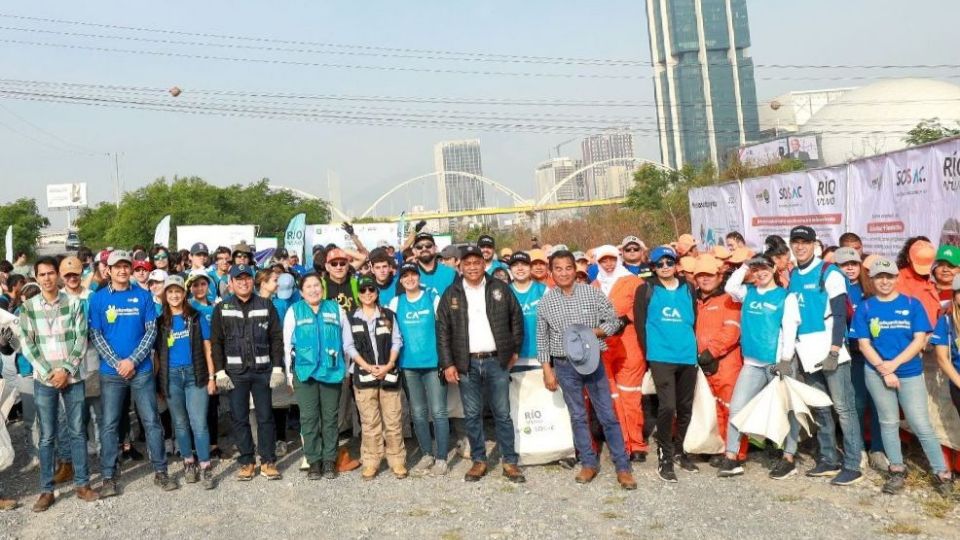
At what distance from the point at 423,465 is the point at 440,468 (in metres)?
0.17

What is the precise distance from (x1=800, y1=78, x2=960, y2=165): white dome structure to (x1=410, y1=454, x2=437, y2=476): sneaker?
2789 inches

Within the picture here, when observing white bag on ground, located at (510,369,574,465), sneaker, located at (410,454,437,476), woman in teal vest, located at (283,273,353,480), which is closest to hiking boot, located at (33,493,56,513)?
woman in teal vest, located at (283,273,353,480)

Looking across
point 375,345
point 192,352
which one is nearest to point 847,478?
point 375,345

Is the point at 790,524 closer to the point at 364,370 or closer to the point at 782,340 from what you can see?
the point at 782,340

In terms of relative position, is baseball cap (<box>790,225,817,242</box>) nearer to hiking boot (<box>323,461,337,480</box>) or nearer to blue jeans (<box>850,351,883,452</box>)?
blue jeans (<box>850,351,883,452</box>)

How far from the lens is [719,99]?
197m

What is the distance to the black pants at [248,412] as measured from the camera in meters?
6.39

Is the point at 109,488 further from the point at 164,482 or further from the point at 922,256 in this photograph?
the point at 922,256

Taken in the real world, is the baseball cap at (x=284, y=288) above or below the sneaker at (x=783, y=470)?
above

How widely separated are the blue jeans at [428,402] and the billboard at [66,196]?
345ft

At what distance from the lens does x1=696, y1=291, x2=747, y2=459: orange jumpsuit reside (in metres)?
6.09

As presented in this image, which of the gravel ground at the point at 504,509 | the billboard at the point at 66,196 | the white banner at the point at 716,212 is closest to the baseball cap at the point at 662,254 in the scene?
the gravel ground at the point at 504,509

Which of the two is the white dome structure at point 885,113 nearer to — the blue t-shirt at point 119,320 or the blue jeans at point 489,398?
the blue jeans at point 489,398

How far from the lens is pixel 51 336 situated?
5969mm
